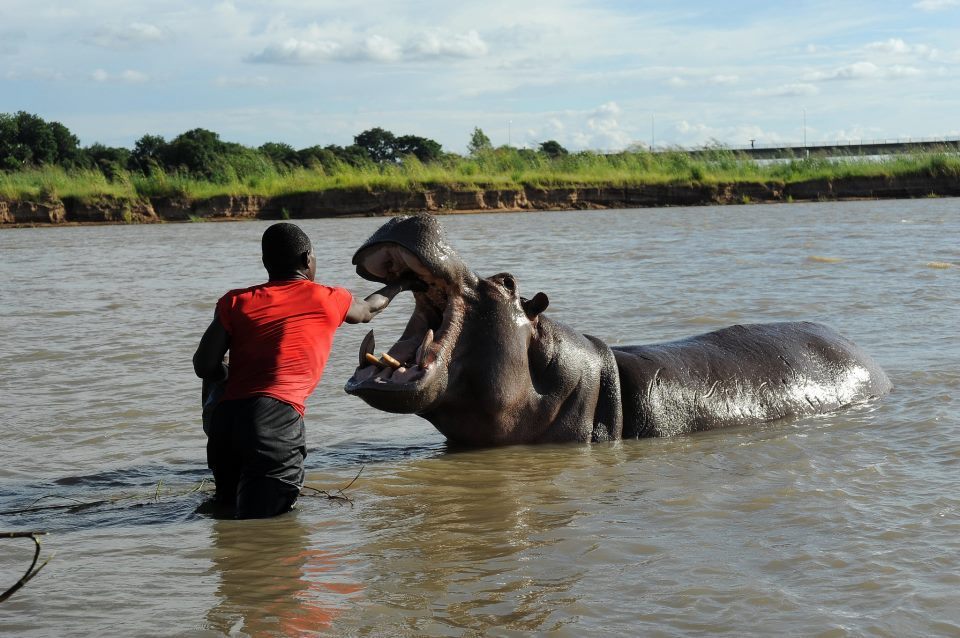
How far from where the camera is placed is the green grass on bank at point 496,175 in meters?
28.6

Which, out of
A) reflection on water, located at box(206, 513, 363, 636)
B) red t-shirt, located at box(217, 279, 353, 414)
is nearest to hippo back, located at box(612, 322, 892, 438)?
red t-shirt, located at box(217, 279, 353, 414)

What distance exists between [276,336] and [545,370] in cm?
117

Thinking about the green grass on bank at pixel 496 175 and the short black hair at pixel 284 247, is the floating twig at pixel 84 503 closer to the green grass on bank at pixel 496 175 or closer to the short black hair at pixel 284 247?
the short black hair at pixel 284 247

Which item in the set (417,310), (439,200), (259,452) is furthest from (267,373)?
(439,200)

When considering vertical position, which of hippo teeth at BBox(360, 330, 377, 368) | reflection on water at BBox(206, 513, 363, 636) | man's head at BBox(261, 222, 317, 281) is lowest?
reflection on water at BBox(206, 513, 363, 636)

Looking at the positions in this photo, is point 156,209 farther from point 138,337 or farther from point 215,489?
point 215,489

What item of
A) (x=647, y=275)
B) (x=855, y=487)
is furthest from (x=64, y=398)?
(x=647, y=275)

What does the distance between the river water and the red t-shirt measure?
1.41 feet

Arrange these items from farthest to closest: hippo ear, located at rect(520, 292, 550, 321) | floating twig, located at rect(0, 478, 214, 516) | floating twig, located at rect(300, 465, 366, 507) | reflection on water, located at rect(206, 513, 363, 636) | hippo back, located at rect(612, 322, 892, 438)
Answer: hippo back, located at rect(612, 322, 892, 438) → hippo ear, located at rect(520, 292, 550, 321) → floating twig, located at rect(300, 465, 366, 507) → floating twig, located at rect(0, 478, 214, 516) → reflection on water, located at rect(206, 513, 363, 636)

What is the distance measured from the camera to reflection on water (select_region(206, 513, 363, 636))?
2729 mm

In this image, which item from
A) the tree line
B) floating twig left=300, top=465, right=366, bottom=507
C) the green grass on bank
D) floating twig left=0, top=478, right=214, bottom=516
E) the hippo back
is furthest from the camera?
the tree line

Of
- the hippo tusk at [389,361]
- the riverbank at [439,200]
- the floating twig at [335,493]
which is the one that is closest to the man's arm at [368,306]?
the hippo tusk at [389,361]

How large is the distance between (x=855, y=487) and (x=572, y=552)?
47.9 inches

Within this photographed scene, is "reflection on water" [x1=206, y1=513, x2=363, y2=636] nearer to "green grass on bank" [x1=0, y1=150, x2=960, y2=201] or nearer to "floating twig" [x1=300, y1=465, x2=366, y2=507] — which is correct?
"floating twig" [x1=300, y1=465, x2=366, y2=507]
